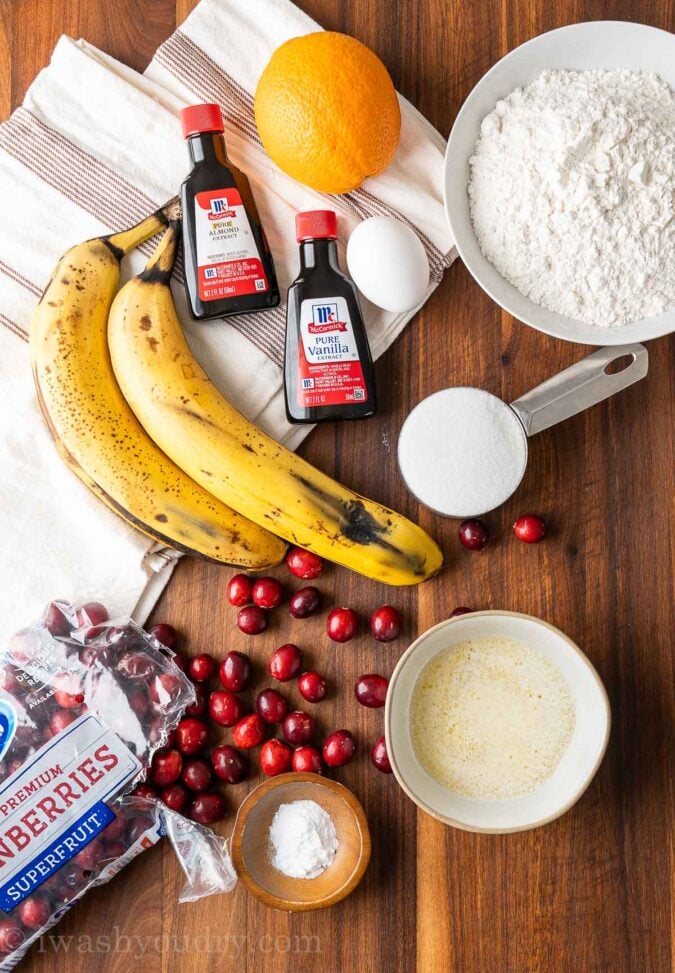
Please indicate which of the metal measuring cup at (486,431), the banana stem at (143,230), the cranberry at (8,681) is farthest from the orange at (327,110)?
the cranberry at (8,681)

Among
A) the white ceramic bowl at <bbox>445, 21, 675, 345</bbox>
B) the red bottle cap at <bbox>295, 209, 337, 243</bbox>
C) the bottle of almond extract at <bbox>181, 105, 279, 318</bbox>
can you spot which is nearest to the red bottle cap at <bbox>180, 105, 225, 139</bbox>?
the bottle of almond extract at <bbox>181, 105, 279, 318</bbox>

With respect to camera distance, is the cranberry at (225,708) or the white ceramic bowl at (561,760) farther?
the cranberry at (225,708)

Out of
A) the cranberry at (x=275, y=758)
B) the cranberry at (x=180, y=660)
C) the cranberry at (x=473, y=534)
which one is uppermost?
the cranberry at (x=180, y=660)

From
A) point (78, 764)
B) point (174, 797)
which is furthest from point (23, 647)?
point (174, 797)

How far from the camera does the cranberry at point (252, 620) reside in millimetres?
943

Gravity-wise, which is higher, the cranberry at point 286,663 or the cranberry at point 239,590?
the cranberry at point 239,590

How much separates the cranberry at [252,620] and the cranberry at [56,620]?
7.7 inches

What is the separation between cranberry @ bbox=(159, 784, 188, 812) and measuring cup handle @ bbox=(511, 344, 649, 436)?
576 mm

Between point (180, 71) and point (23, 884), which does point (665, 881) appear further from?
point (180, 71)

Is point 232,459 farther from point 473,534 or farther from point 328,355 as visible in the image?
point 473,534

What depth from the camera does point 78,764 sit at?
86 centimetres

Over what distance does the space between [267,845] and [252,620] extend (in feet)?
0.81

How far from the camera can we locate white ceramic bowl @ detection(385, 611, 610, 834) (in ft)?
2.69

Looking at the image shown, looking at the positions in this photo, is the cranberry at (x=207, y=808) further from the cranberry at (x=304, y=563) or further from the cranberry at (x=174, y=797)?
the cranberry at (x=304, y=563)
